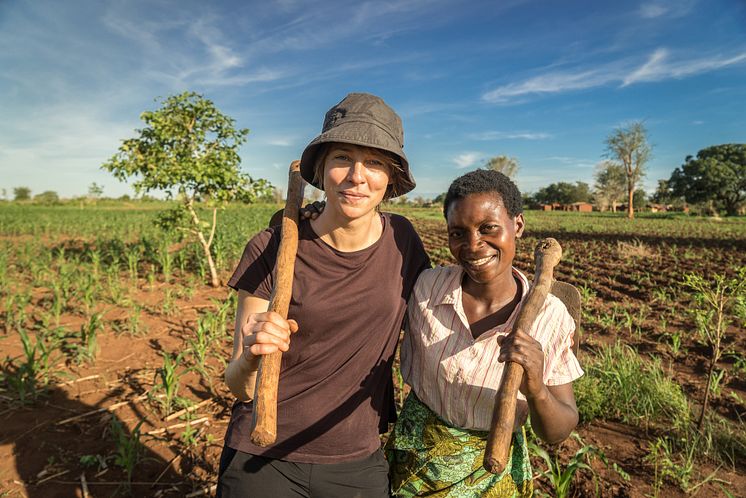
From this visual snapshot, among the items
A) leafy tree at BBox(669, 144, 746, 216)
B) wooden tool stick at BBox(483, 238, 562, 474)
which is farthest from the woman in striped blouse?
leafy tree at BBox(669, 144, 746, 216)

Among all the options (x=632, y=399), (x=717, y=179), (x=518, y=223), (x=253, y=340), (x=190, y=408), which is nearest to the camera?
(x=253, y=340)

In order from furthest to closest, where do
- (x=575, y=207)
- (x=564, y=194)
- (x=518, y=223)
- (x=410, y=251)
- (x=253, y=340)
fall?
(x=564, y=194) < (x=575, y=207) < (x=410, y=251) < (x=518, y=223) < (x=253, y=340)

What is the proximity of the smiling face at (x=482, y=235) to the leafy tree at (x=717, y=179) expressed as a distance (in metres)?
48.1

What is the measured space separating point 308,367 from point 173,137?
234 inches

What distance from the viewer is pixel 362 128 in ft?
4.38

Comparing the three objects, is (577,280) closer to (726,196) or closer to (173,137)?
(173,137)

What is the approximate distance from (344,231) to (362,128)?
333 mm

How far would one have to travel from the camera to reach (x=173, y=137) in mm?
6285

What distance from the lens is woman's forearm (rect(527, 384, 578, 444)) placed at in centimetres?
111

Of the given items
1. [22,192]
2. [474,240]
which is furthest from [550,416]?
[22,192]

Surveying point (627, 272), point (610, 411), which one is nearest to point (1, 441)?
point (610, 411)

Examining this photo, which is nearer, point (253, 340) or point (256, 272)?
point (253, 340)

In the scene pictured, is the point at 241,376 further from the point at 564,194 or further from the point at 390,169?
the point at 564,194

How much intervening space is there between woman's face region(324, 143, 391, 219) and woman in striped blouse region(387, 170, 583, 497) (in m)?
0.26
